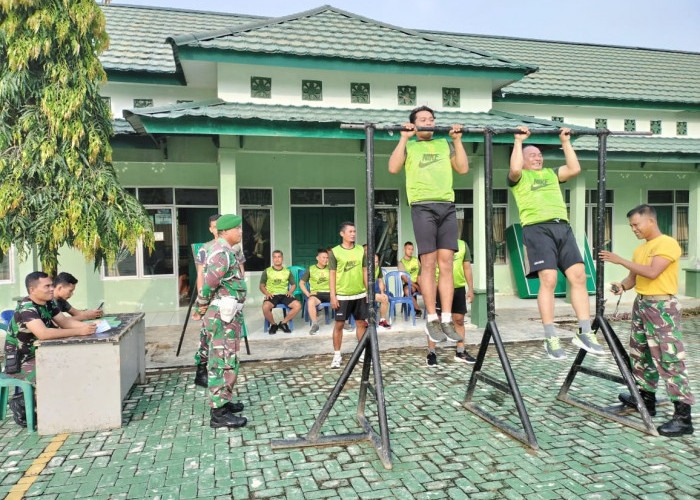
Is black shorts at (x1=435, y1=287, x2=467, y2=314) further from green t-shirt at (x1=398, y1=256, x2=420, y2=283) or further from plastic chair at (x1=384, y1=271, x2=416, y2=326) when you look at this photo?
green t-shirt at (x1=398, y1=256, x2=420, y2=283)

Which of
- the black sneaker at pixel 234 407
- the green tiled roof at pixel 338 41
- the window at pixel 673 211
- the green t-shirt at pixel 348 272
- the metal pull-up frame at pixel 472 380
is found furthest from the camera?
the window at pixel 673 211

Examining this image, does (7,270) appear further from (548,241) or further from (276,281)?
(548,241)

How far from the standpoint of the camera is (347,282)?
643 centimetres

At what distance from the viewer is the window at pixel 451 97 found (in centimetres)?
1012

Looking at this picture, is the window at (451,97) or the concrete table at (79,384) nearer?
the concrete table at (79,384)


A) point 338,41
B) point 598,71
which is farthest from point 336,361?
point 598,71

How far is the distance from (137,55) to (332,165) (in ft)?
15.7

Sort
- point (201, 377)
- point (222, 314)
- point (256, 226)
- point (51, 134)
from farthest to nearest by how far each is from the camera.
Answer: point (256, 226) → point (51, 134) → point (201, 377) → point (222, 314)

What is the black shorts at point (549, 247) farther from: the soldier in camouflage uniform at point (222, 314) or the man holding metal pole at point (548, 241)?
the soldier in camouflage uniform at point (222, 314)

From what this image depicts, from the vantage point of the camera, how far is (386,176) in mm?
11508

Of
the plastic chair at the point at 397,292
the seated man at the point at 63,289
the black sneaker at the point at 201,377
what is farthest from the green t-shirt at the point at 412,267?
the seated man at the point at 63,289

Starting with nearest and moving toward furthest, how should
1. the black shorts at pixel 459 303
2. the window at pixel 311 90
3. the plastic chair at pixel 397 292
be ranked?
the black shorts at pixel 459 303
the plastic chair at pixel 397 292
the window at pixel 311 90

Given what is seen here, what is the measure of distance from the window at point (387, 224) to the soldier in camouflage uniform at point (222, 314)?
23.3 feet

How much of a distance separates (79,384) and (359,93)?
729 cm
